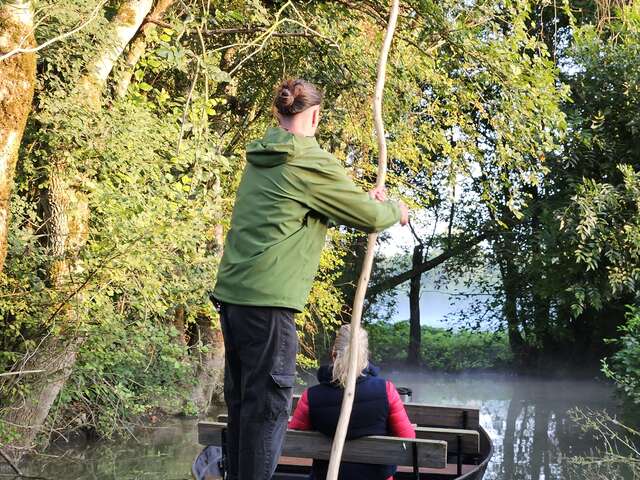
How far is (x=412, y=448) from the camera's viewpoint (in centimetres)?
388

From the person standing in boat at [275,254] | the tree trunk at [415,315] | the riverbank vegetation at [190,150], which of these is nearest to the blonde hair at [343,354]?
the person standing in boat at [275,254]

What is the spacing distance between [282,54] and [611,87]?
4275 millimetres

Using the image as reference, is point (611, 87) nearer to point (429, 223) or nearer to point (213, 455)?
point (429, 223)

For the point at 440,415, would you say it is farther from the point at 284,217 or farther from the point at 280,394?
the point at 284,217

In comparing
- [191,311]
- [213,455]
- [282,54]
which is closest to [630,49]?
[282,54]

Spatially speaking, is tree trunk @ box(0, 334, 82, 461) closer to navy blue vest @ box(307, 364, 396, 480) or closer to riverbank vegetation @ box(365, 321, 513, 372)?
navy blue vest @ box(307, 364, 396, 480)

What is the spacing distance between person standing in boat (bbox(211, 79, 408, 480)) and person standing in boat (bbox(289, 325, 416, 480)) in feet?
3.33

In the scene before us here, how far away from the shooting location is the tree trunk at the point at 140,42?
6.80 m

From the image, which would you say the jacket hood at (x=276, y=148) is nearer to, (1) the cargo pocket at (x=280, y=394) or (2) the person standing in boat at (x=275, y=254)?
(2) the person standing in boat at (x=275, y=254)

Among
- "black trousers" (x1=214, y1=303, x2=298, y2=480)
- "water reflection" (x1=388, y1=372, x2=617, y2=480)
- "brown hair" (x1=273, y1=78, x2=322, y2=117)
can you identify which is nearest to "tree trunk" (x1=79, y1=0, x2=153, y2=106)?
"brown hair" (x1=273, y1=78, x2=322, y2=117)

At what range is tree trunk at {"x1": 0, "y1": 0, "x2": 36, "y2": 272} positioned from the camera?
4.49 metres

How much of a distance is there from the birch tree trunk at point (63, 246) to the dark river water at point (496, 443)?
680 millimetres

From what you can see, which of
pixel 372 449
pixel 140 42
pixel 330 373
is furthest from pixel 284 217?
pixel 140 42

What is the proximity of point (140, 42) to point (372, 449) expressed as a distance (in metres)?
4.17
